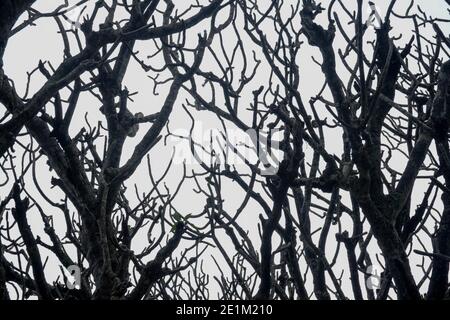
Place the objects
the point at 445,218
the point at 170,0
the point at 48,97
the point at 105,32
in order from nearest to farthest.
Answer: the point at 48,97, the point at 105,32, the point at 445,218, the point at 170,0

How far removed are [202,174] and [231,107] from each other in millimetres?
470

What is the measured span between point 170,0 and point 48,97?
2144 mm

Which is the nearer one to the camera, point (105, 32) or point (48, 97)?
point (48, 97)

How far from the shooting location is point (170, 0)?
407 cm

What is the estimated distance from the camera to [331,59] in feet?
9.33
